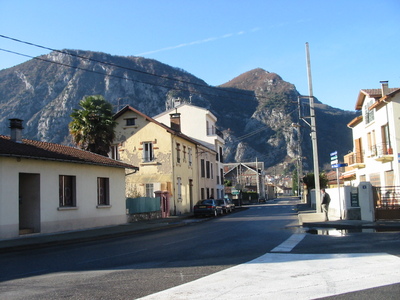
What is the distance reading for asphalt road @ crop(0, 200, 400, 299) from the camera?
682 cm

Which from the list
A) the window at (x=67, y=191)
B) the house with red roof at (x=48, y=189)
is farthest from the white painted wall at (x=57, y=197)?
the window at (x=67, y=191)

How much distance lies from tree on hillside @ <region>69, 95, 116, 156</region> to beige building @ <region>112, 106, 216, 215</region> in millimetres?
5176

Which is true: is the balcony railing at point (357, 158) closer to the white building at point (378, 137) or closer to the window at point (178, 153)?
the white building at point (378, 137)

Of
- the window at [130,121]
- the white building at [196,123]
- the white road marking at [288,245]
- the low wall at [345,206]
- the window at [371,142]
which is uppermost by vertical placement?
the white building at [196,123]

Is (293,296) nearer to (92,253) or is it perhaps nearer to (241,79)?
(92,253)

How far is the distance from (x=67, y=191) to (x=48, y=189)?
1620 millimetres

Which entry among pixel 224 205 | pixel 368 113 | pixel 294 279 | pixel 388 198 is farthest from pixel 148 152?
pixel 294 279

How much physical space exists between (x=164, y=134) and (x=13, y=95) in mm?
110608

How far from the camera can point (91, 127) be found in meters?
29.3

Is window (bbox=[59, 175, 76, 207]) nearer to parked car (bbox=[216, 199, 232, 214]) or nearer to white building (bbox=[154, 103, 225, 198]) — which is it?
parked car (bbox=[216, 199, 232, 214])

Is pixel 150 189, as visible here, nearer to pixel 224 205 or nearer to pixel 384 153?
pixel 224 205

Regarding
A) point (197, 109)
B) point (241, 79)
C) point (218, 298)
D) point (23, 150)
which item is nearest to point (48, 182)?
point (23, 150)

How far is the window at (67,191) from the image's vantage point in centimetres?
2070

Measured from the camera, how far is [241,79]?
19875 centimetres
